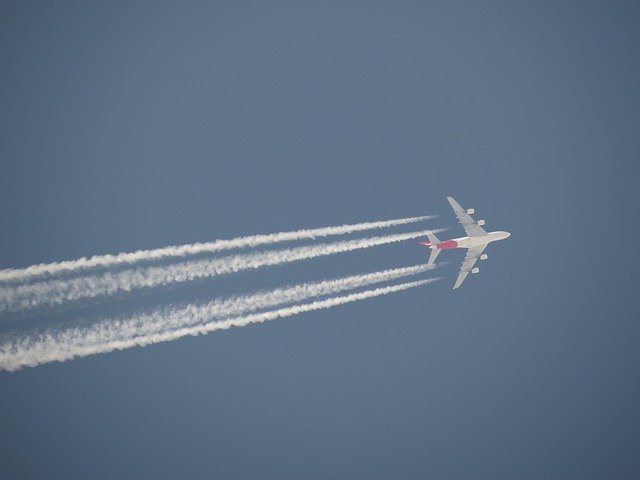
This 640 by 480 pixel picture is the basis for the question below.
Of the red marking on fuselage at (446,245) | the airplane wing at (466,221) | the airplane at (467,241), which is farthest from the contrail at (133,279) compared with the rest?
the airplane wing at (466,221)

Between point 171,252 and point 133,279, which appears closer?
point 133,279

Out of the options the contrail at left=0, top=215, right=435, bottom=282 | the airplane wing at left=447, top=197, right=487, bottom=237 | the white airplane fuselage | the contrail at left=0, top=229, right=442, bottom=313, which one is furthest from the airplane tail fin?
the contrail at left=0, top=229, right=442, bottom=313

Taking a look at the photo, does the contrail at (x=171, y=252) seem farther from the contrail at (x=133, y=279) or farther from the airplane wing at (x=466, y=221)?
the airplane wing at (x=466, y=221)

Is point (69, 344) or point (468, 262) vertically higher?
point (468, 262)

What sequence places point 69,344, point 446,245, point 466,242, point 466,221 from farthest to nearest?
point 466,221
point 466,242
point 446,245
point 69,344

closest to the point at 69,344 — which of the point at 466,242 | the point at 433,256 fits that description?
the point at 433,256

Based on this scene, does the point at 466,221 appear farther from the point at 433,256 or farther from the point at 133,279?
the point at 133,279

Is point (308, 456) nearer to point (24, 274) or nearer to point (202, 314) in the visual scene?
point (202, 314)
